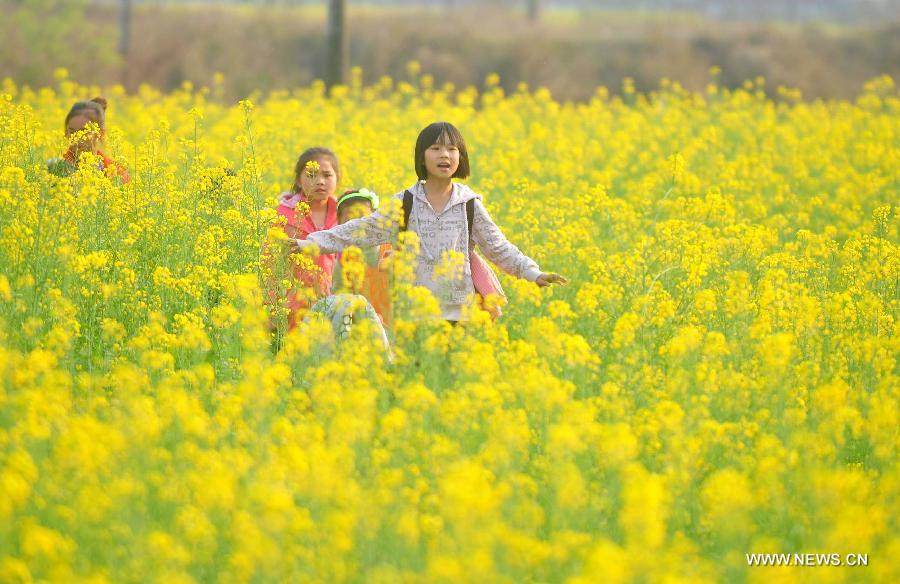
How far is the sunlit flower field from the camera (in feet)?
13.1

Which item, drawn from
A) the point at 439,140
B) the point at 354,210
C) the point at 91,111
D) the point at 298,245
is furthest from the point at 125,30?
the point at 439,140

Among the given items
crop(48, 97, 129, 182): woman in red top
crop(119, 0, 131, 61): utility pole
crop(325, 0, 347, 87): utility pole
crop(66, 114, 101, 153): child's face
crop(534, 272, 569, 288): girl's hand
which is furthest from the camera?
crop(119, 0, 131, 61): utility pole

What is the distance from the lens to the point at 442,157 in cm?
637

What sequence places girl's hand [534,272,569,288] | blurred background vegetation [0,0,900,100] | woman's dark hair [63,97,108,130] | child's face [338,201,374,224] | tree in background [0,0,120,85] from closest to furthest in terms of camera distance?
girl's hand [534,272,569,288] < child's face [338,201,374,224] < woman's dark hair [63,97,108,130] < tree in background [0,0,120,85] < blurred background vegetation [0,0,900,100]

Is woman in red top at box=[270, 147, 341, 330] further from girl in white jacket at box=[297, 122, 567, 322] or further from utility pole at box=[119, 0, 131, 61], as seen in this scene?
utility pole at box=[119, 0, 131, 61]

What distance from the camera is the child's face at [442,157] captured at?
6.37 metres

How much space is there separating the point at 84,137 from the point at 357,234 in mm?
2464

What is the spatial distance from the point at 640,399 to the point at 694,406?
1.37ft

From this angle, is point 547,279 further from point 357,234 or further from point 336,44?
point 336,44

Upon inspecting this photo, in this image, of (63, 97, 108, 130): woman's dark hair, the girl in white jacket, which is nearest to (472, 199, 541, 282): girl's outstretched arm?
the girl in white jacket

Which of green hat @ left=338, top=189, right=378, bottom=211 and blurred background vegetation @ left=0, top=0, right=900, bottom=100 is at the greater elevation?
blurred background vegetation @ left=0, top=0, right=900, bottom=100

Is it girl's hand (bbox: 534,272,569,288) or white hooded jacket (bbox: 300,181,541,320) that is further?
white hooded jacket (bbox: 300,181,541,320)

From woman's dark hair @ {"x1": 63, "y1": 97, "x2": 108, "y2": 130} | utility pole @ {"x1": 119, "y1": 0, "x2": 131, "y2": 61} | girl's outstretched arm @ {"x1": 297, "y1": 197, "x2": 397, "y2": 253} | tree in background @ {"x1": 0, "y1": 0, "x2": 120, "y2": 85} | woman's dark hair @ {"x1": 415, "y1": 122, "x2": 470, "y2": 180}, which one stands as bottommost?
girl's outstretched arm @ {"x1": 297, "y1": 197, "x2": 397, "y2": 253}

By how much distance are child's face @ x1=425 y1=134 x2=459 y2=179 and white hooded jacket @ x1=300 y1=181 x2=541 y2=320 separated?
164mm
